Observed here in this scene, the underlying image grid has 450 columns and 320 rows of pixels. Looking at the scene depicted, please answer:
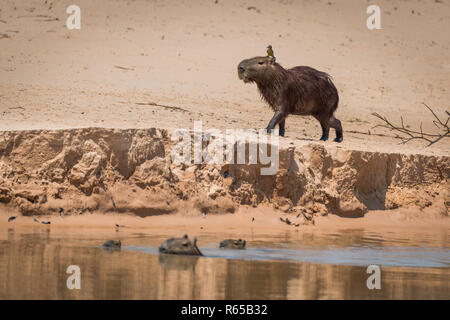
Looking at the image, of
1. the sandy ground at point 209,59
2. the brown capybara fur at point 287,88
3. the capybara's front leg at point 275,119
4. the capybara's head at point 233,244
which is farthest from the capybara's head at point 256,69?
the capybara's head at point 233,244

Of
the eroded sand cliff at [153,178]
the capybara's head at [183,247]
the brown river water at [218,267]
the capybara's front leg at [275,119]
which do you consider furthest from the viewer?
the capybara's front leg at [275,119]

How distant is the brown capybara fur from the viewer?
15.9 meters

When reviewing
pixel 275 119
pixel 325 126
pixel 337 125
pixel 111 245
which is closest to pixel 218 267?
pixel 111 245

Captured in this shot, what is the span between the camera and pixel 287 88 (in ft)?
52.6

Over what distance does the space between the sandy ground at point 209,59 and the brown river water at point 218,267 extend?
4.71 m

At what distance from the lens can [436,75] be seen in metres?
27.9

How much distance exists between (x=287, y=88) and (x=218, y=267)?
7605 mm

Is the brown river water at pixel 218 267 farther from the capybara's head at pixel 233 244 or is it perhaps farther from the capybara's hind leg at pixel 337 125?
the capybara's hind leg at pixel 337 125

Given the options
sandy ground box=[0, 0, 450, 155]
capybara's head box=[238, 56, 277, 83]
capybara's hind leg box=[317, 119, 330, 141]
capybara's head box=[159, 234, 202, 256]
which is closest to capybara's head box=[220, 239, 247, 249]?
capybara's head box=[159, 234, 202, 256]

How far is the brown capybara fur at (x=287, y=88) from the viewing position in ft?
52.1

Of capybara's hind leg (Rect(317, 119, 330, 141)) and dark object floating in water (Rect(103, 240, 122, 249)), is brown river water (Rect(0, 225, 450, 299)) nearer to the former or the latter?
dark object floating in water (Rect(103, 240, 122, 249))

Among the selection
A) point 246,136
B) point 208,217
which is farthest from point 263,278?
point 246,136

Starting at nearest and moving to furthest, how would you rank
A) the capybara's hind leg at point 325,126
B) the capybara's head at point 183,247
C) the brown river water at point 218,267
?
1. the brown river water at point 218,267
2. the capybara's head at point 183,247
3. the capybara's hind leg at point 325,126

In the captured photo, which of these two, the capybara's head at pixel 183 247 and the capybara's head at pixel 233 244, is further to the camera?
the capybara's head at pixel 233 244
